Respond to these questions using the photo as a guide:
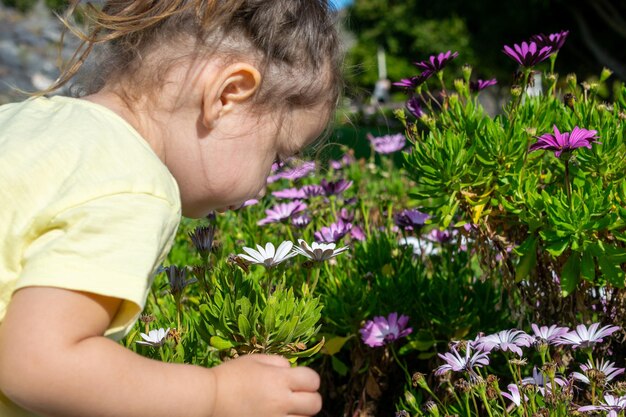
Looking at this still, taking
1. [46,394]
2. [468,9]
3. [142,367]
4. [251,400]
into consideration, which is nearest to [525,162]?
[251,400]

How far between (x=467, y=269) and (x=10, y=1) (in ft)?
95.4

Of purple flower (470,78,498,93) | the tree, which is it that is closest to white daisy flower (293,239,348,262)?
purple flower (470,78,498,93)

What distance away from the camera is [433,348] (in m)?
2.54

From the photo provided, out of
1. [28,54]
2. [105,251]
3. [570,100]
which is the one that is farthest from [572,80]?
[28,54]

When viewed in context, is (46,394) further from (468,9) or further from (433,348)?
(468,9)

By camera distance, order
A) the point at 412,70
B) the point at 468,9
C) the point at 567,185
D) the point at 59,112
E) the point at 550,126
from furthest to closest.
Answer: the point at 412,70 < the point at 468,9 < the point at 550,126 < the point at 567,185 < the point at 59,112

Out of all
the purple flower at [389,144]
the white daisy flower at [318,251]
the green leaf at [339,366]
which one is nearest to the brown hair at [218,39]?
the white daisy flower at [318,251]

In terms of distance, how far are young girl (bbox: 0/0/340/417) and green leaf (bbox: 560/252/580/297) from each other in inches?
27.7

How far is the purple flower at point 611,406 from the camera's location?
1649mm

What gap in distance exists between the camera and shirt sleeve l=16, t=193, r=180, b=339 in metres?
1.16

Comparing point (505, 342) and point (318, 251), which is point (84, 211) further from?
point (505, 342)

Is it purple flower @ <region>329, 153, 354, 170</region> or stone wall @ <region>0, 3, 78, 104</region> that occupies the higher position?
purple flower @ <region>329, 153, 354, 170</region>

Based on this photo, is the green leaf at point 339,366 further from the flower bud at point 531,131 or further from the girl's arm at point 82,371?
the girl's arm at point 82,371

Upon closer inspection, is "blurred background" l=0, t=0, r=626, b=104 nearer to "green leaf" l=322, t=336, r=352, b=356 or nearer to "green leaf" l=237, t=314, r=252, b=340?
"green leaf" l=322, t=336, r=352, b=356
